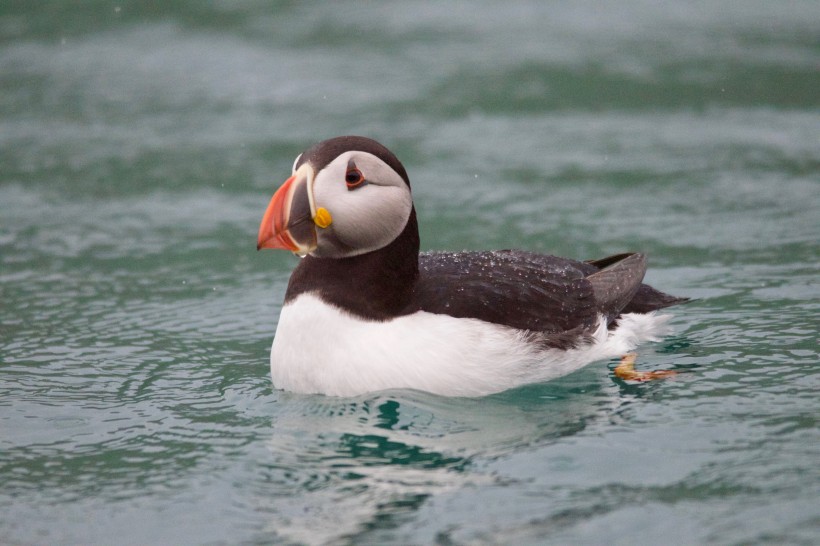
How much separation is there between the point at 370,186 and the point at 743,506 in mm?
2289

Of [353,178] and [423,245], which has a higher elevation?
[353,178]

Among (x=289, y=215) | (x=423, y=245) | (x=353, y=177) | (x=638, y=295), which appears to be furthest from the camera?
(x=423, y=245)

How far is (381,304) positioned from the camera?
224 inches

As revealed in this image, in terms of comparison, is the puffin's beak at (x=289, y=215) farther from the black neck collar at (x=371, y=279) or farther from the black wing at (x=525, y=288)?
the black wing at (x=525, y=288)

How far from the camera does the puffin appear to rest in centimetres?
555

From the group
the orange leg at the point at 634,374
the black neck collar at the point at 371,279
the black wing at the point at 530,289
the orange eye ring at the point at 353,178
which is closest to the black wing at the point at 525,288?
the black wing at the point at 530,289

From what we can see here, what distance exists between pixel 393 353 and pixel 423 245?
3.17 m

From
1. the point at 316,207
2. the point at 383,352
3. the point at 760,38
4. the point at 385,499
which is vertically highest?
the point at 760,38

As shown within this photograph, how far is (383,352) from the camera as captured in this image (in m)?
5.57

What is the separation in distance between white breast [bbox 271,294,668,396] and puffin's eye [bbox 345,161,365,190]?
605 mm

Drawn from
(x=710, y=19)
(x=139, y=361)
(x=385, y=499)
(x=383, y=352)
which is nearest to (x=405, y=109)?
(x=710, y=19)

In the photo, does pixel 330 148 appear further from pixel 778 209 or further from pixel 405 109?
pixel 405 109

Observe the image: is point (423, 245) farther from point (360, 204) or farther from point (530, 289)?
point (360, 204)

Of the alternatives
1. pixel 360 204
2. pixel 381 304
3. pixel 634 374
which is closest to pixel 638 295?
pixel 634 374
